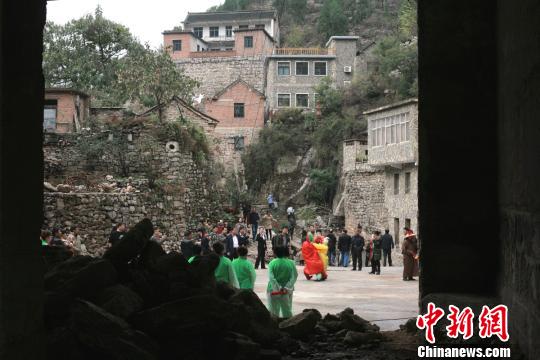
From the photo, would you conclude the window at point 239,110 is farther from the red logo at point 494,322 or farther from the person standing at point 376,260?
the red logo at point 494,322

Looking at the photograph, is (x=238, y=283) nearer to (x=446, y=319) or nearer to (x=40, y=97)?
(x=446, y=319)

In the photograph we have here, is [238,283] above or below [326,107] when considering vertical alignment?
below

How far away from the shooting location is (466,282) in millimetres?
6695

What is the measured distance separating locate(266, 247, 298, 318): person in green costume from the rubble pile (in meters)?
2.30

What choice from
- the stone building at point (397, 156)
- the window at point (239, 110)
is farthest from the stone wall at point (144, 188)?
the window at point (239, 110)

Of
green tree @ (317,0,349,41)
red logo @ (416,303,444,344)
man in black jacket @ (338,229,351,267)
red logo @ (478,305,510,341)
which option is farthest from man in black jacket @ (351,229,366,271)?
green tree @ (317,0,349,41)

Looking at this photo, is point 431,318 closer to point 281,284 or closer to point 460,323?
point 460,323

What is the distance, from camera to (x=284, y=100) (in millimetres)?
55906

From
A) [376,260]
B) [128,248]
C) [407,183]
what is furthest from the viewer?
[407,183]

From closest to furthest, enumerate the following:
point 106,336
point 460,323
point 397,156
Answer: point 106,336 → point 460,323 → point 397,156

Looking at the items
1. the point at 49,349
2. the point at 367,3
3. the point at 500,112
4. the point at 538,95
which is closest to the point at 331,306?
the point at 500,112

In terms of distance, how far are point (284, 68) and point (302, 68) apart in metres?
1.51

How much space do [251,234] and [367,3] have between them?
144 feet

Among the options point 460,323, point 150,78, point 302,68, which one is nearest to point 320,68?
point 302,68
